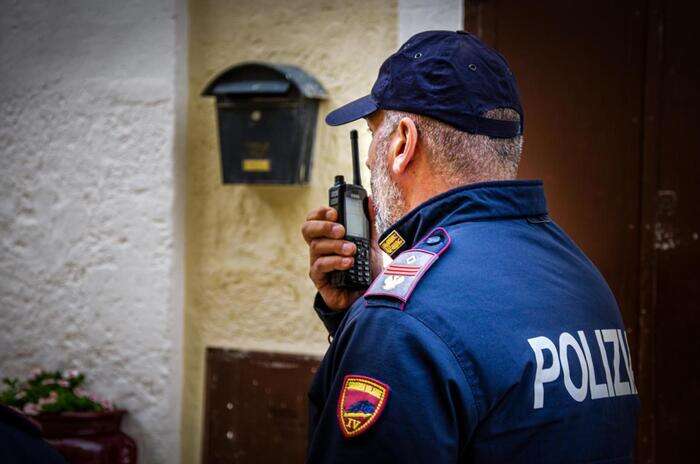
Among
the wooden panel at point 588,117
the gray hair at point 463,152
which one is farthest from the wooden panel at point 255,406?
the gray hair at point 463,152

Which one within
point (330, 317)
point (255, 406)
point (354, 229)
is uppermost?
point (354, 229)

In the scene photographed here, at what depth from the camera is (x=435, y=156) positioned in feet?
5.30

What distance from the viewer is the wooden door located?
3092mm

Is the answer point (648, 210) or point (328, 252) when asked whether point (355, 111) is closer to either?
point (328, 252)

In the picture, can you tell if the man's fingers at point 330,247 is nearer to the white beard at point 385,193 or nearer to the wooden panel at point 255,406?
the white beard at point 385,193

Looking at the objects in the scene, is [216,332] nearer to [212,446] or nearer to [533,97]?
[212,446]

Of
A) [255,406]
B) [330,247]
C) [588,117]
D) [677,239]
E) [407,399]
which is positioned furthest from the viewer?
[255,406]

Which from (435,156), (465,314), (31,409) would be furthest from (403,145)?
(31,409)

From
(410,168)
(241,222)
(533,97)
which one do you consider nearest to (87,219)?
(241,222)

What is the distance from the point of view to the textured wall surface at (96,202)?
3662 millimetres

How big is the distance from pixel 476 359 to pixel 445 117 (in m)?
0.52

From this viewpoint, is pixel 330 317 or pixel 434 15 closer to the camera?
pixel 330 317

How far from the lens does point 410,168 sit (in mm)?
1654

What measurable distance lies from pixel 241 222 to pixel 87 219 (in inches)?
30.6
